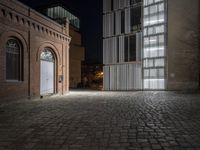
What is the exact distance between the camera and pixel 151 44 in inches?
1058

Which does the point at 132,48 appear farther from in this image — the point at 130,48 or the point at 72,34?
the point at 72,34

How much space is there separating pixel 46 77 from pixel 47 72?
44 centimetres

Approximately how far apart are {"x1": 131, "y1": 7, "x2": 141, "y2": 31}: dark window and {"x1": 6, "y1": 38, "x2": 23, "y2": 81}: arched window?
17.6m

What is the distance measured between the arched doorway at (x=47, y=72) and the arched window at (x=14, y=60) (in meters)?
2.65

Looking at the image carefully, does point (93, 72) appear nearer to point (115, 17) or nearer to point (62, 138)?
point (115, 17)

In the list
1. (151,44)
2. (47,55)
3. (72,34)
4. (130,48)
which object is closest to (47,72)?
(47,55)

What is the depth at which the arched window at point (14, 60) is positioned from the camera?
12.8 m

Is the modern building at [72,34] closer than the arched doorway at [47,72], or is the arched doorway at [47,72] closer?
the arched doorway at [47,72]

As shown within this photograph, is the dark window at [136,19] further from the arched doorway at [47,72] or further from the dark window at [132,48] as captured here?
the arched doorway at [47,72]

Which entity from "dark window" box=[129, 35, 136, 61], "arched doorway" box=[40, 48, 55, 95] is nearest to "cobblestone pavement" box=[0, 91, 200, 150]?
"arched doorway" box=[40, 48, 55, 95]

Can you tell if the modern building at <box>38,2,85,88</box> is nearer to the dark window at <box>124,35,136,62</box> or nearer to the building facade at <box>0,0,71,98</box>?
the dark window at <box>124,35,136,62</box>

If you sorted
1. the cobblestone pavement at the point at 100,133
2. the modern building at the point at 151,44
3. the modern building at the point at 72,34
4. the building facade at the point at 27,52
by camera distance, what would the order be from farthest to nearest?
the modern building at the point at 72,34 → the modern building at the point at 151,44 → the building facade at the point at 27,52 → the cobblestone pavement at the point at 100,133

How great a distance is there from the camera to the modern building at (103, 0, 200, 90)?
25156 mm

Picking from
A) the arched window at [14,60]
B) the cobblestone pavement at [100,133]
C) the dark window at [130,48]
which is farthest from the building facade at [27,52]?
the dark window at [130,48]
